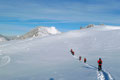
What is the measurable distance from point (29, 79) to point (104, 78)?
22.6ft

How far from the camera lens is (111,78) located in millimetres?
10102

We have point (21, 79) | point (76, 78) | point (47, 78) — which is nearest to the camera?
point (76, 78)

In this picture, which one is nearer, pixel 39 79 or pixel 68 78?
pixel 68 78

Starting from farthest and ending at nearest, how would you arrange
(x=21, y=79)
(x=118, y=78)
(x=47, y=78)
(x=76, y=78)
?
(x=21, y=79)
(x=47, y=78)
(x=76, y=78)
(x=118, y=78)

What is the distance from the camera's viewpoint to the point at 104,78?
10281 mm

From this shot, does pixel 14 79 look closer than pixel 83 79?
No

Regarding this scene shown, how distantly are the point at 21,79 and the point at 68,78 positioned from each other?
4799 mm

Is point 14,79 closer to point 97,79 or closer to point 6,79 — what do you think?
point 6,79

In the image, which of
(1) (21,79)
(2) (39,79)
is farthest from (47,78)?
(1) (21,79)

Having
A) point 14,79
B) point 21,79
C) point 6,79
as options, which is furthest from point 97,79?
point 6,79

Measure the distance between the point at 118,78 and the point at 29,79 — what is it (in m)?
7.91

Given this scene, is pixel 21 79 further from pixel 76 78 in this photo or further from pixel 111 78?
pixel 111 78

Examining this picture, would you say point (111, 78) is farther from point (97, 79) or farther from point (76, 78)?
point (76, 78)

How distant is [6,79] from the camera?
43.8 feet
